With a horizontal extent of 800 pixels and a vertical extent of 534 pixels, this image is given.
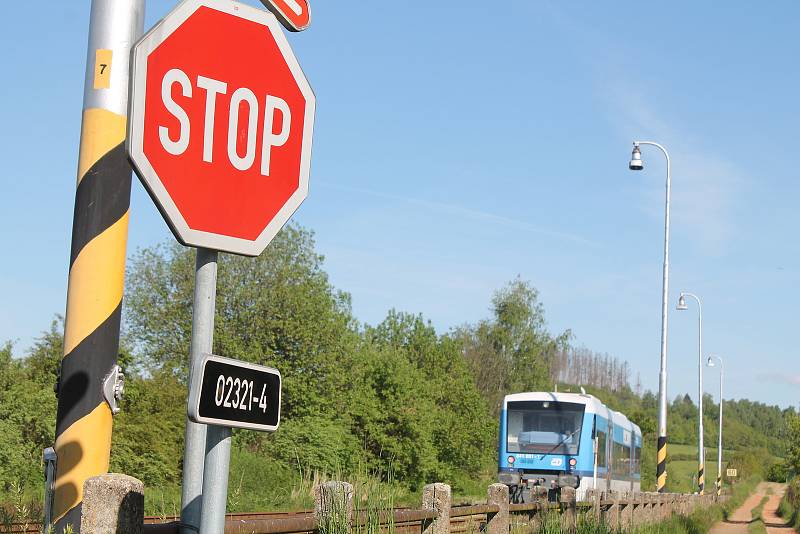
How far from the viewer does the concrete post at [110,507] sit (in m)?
3.21

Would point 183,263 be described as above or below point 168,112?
above

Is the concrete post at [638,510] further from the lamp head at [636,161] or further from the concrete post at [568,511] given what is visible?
the lamp head at [636,161]

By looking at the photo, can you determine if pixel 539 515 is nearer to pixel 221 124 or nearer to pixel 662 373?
pixel 221 124

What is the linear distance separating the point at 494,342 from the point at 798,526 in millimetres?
45700

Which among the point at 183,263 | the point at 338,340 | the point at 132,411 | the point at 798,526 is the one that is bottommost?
the point at 798,526

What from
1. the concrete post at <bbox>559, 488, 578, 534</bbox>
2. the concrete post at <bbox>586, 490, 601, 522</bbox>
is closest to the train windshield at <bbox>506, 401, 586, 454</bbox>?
the concrete post at <bbox>586, 490, 601, 522</bbox>

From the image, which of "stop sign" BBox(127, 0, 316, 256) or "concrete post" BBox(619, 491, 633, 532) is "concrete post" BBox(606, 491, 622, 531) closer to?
"concrete post" BBox(619, 491, 633, 532)

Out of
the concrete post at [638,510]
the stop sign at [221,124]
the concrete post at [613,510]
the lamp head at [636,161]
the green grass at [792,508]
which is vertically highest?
the lamp head at [636,161]

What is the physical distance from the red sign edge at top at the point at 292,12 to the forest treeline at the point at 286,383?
681 inches

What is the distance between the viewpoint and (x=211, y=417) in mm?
2727

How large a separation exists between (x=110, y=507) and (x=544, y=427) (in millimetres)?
27419

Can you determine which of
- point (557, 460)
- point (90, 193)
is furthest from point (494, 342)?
point (90, 193)

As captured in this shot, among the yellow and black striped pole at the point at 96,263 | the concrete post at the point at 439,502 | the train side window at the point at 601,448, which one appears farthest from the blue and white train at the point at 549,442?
the yellow and black striped pole at the point at 96,263

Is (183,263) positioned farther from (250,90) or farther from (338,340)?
(250,90)
